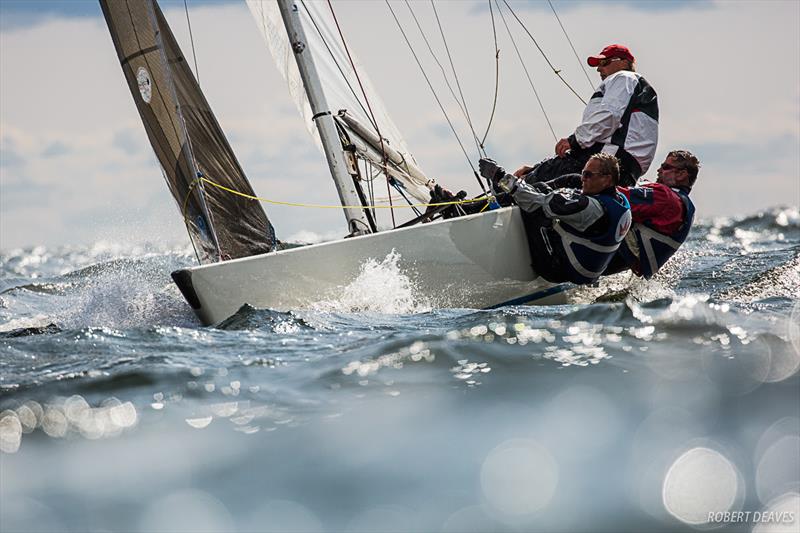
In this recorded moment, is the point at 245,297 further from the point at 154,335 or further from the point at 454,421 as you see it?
the point at 454,421

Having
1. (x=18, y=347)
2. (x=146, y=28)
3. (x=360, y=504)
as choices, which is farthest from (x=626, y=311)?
(x=146, y=28)

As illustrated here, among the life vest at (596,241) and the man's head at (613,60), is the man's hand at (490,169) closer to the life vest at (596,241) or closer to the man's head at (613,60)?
the life vest at (596,241)

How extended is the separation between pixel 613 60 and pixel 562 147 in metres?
0.58

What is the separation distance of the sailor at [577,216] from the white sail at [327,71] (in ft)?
4.53

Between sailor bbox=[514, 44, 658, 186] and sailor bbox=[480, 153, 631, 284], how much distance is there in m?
0.70

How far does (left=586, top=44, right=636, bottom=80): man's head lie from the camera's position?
552 centimetres

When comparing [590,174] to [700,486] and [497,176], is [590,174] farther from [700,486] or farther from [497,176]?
[700,486]

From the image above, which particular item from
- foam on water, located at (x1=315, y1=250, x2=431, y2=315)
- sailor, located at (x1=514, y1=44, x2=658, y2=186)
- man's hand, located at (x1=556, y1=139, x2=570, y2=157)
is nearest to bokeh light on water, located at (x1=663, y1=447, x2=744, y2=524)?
foam on water, located at (x1=315, y1=250, x2=431, y2=315)

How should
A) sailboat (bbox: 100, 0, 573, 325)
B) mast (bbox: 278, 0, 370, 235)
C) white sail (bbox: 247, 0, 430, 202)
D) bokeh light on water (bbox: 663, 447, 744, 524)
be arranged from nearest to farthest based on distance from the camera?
bokeh light on water (bbox: 663, 447, 744, 524), sailboat (bbox: 100, 0, 573, 325), mast (bbox: 278, 0, 370, 235), white sail (bbox: 247, 0, 430, 202)

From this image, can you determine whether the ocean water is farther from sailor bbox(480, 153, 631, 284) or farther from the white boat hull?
sailor bbox(480, 153, 631, 284)

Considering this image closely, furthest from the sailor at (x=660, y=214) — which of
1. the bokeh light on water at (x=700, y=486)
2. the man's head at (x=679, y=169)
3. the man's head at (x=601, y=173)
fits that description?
the bokeh light on water at (x=700, y=486)

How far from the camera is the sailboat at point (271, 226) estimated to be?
416 centimetres

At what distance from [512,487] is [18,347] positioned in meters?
2.26

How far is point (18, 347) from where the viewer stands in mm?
3449
